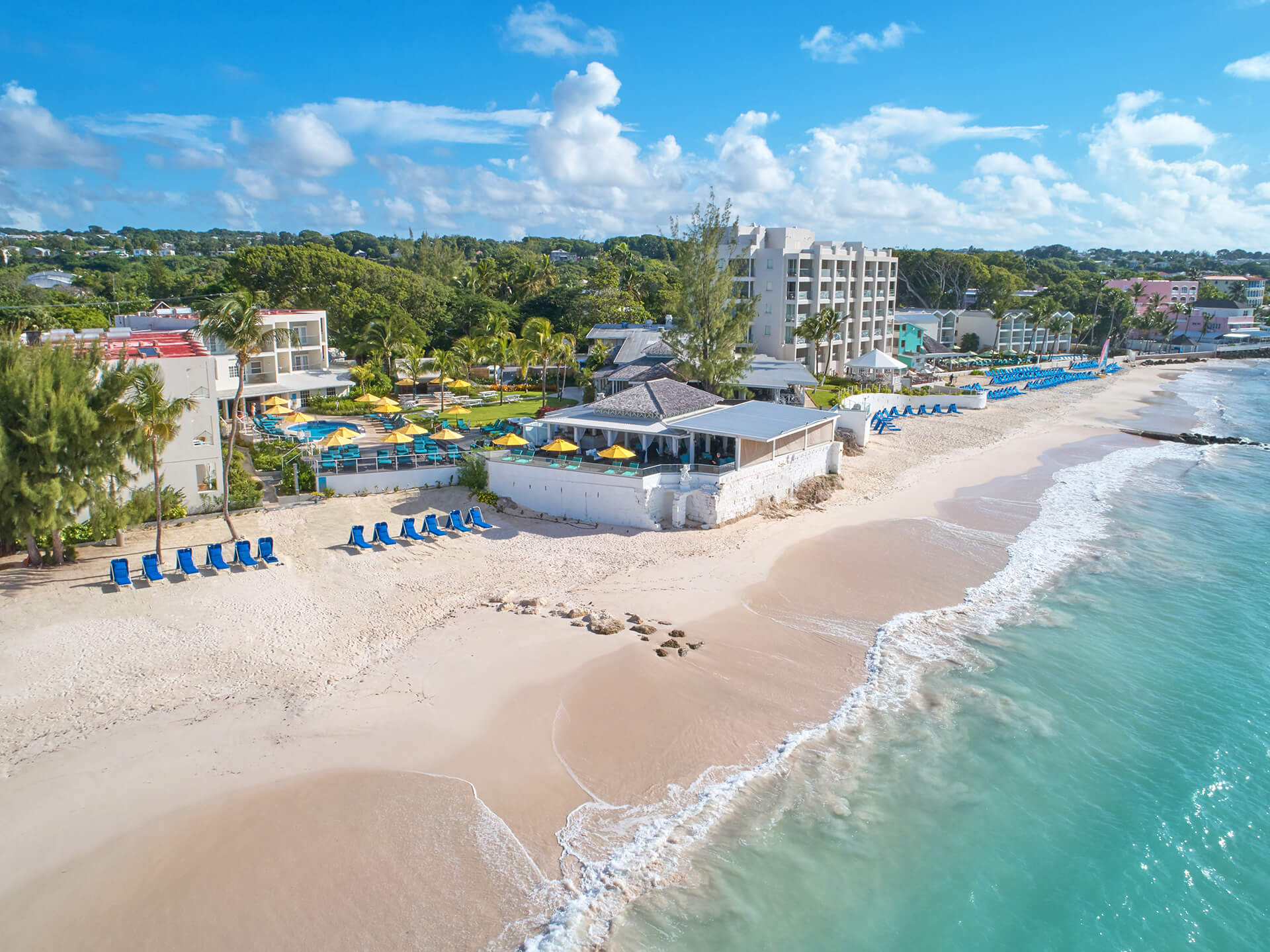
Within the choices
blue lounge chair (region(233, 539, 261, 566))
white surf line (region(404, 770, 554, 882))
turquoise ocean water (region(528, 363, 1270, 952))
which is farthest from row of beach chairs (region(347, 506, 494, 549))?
turquoise ocean water (region(528, 363, 1270, 952))

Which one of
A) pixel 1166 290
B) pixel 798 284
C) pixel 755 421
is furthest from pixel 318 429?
pixel 1166 290

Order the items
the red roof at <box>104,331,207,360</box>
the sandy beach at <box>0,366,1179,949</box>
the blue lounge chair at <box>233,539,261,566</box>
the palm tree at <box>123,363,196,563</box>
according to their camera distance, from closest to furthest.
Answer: the sandy beach at <box>0,366,1179,949</box> < the palm tree at <box>123,363,196,563</box> < the blue lounge chair at <box>233,539,261,566</box> < the red roof at <box>104,331,207,360</box>

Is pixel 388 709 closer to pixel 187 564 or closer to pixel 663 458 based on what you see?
pixel 187 564

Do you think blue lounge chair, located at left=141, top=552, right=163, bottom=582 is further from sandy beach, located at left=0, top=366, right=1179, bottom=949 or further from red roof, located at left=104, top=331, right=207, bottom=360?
red roof, located at left=104, top=331, right=207, bottom=360

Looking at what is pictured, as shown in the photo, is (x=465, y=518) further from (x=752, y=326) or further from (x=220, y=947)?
(x=752, y=326)

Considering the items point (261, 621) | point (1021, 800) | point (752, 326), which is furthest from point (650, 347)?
point (1021, 800)

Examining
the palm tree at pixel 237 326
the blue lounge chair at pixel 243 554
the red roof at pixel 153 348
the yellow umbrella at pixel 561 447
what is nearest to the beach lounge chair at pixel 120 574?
the blue lounge chair at pixel 243 554
